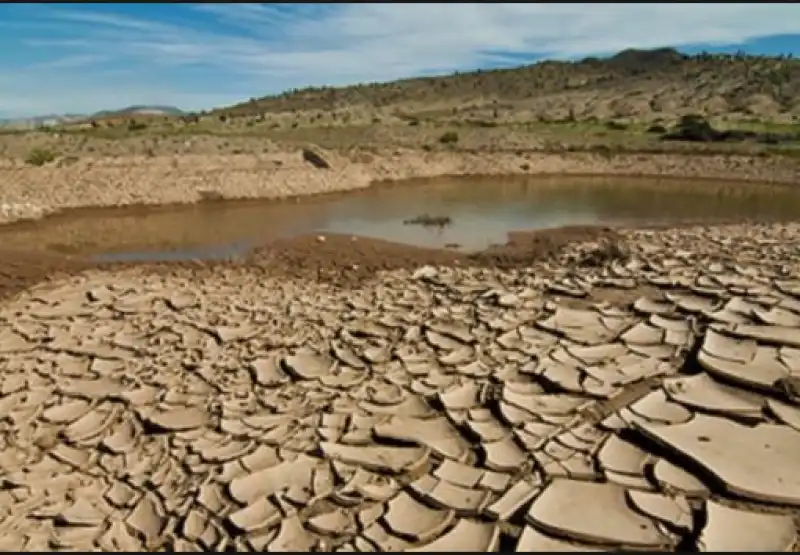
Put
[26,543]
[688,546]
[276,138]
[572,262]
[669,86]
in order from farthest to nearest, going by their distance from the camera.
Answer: [669,86]
[276,138]
[572,262]
[26,543]
[688,546]

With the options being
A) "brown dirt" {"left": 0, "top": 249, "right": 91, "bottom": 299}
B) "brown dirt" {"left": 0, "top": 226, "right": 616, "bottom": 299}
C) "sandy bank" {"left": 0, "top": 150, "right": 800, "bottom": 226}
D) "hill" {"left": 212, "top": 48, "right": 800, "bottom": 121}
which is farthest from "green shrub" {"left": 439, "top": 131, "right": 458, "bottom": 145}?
"brown dirt" {"left": 0, "top": 249, "right": 91, "bottom": 299}

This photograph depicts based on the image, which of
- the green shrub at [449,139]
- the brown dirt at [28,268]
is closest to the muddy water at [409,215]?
the brown dirt at [28,268]

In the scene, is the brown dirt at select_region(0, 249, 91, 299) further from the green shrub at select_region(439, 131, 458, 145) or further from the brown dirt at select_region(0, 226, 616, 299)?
the green shrub at select_region(439, 131, 458, 145)

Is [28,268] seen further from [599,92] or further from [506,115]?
[599,92]

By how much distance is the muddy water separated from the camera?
37.8 ft

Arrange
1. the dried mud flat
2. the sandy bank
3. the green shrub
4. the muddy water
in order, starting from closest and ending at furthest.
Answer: the dried mud flat < the muddy water < the sandy bank < the green shrub

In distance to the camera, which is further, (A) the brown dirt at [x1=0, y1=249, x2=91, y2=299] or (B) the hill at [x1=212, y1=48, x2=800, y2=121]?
(B) the hill at [x1=212, y1=48, x2=800, y2=121]

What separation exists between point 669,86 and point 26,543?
46.4 metres

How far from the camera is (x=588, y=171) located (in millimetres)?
22094

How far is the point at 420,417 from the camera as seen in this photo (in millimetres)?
4473

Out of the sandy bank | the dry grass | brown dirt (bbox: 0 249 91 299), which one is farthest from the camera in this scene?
the dry grass

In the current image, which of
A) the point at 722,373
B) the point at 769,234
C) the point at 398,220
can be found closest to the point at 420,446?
the point at 722,373

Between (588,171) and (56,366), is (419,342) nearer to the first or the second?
(56,366)

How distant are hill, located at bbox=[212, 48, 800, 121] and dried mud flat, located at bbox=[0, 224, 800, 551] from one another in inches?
1180
